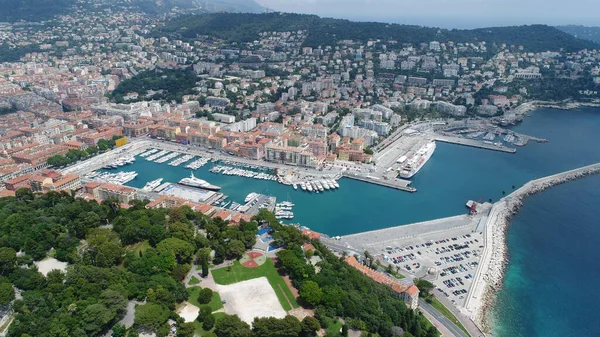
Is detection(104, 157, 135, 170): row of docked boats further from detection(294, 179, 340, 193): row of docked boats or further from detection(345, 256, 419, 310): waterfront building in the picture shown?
detection(345, 256, 419, 310): waterfront building

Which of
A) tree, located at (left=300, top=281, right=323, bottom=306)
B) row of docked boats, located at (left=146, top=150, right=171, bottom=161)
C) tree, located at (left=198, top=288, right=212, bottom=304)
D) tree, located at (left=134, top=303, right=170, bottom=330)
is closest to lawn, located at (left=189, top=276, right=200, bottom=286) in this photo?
tree, located at (left=198, top=288, right=212, bottom=304)

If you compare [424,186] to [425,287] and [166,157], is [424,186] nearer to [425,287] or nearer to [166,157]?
[425,287]

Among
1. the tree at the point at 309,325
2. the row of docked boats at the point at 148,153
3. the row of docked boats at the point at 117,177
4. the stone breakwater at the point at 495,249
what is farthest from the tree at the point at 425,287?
the row of docked boats at the point at 148,153

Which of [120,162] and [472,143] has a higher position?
[472,143]

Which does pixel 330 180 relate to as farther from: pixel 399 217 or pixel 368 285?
pixel 368 285

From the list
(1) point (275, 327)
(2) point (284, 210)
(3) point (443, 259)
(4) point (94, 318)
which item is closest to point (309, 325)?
(1) point (275, 327)

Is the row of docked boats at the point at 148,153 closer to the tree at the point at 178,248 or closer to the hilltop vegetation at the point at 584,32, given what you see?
the tree at the point at 178,248

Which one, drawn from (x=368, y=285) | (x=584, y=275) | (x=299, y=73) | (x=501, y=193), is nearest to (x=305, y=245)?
(x=368, y=285)
